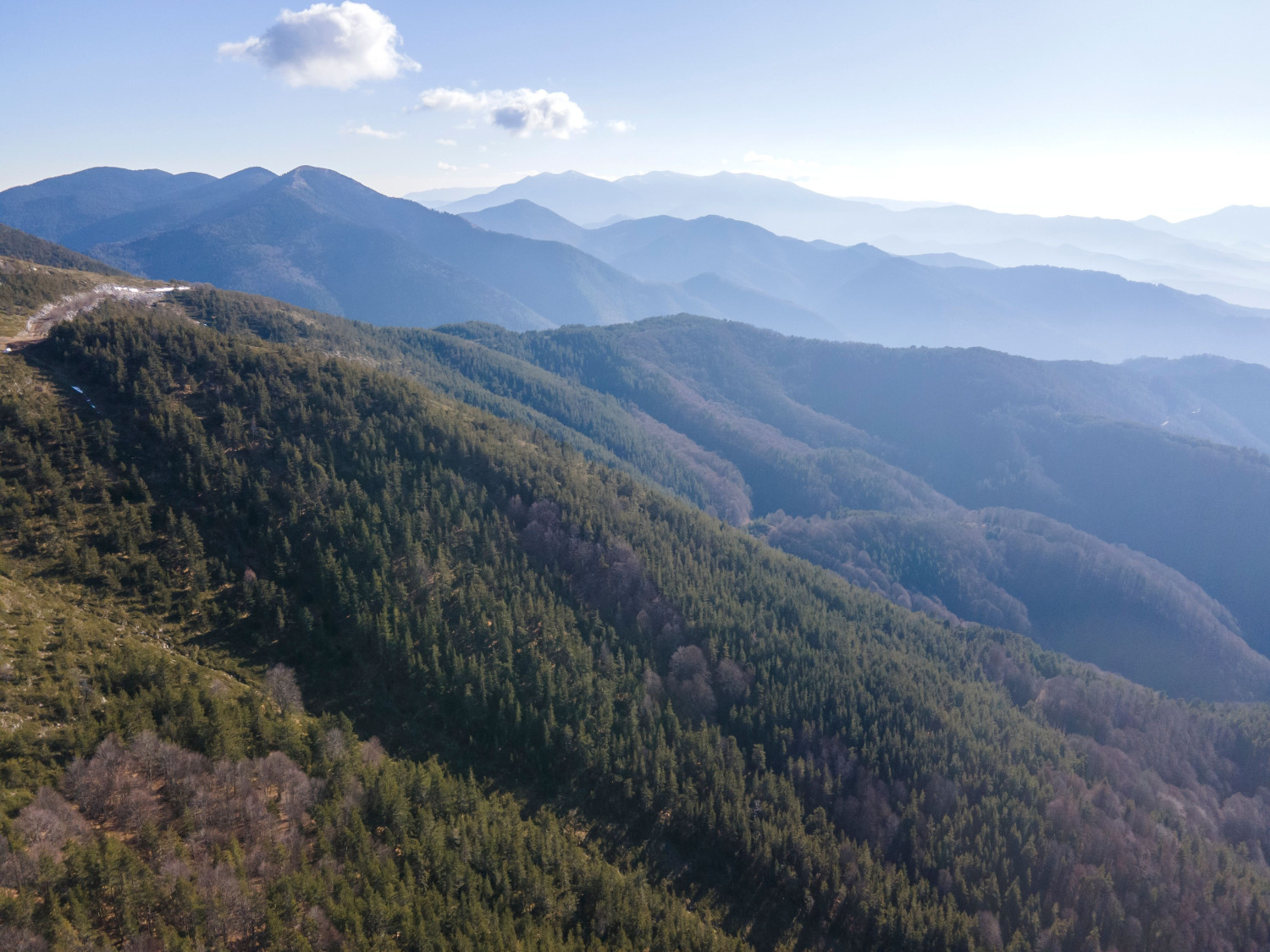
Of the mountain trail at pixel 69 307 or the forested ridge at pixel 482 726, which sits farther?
the mountain trail at pixel 69 307

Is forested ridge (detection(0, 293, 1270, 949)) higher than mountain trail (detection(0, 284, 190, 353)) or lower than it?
lower

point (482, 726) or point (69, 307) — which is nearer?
point (482, 726)

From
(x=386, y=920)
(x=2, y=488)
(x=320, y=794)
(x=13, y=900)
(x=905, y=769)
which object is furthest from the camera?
(x=905, y=769)

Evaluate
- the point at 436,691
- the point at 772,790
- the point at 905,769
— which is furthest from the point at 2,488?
the point at 905,769

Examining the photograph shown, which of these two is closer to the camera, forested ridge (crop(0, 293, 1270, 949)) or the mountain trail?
forested ridge (crop(0, 293, 1270, 949))

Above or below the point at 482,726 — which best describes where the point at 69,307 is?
above

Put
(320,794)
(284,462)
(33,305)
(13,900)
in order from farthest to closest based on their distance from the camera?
(33,305) < (284,462) < (320,794) < (13,900)

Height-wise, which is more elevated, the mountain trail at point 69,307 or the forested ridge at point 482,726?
the mountain trail at point 69,307

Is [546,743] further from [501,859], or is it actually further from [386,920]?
[386,920]
